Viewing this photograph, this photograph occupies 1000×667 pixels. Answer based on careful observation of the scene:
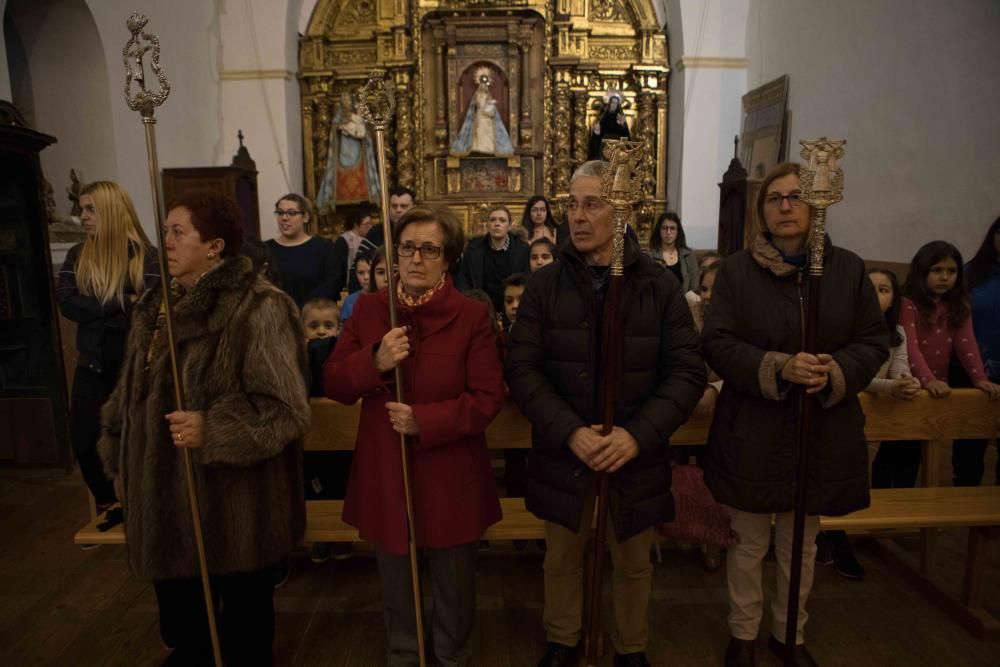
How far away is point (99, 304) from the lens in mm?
3244

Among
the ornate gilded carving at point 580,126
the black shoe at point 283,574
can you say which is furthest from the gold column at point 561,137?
the black shoe at point 283,574

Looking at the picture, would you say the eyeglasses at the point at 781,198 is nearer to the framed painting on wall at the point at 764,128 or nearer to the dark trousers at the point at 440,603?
the dark trousers at the point at 440,603

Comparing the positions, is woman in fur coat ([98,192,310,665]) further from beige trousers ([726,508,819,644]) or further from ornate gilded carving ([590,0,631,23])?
ornate gilded carving ([590,0,631,23])

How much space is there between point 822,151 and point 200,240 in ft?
5.97

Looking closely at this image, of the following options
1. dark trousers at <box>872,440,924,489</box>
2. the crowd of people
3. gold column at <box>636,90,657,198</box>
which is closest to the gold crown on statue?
gold column at <box>636,90,657,198</box>

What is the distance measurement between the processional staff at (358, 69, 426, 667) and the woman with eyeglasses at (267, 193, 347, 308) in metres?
2.33

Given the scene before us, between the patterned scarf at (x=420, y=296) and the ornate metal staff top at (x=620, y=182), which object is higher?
the ornate metal staff top at (x=620, y=182)

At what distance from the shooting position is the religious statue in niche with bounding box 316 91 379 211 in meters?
10.0

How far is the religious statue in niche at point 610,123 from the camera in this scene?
32.6 feet

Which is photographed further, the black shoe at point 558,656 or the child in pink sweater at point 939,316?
the child in pink sweater at point 939,316

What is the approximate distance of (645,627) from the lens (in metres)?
2.29

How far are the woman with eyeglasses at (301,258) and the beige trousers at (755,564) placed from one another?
9.55 feet

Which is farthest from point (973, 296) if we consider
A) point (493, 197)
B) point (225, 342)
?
point (493, 197)

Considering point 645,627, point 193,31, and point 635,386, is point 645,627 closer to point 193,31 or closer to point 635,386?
point 635,386
